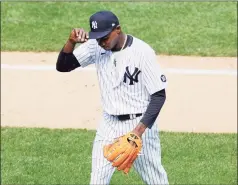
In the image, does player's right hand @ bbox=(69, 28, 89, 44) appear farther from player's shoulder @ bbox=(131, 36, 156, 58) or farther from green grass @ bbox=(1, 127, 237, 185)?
green grass @ bbox=(1, 127, 237, 185)

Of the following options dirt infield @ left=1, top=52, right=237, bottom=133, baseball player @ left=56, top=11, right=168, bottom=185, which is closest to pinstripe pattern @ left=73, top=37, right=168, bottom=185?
baseball player @ left=56, top=11, right=168, bottom=185

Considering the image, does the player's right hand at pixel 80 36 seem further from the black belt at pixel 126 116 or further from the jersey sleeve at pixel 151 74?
the black belt at pixel 126 116

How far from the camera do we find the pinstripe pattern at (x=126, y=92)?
6219 millimetres

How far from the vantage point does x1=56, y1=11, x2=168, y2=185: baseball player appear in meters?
6.17

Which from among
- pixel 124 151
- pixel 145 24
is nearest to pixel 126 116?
pixel 124 151

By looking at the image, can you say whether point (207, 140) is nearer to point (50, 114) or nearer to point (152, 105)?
point (50, 114)

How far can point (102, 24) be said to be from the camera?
6055 millimetres

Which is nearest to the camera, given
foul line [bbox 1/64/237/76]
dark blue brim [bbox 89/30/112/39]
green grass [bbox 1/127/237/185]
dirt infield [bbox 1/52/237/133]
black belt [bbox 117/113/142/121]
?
dark blue brim [bbox 89/30/112/39]

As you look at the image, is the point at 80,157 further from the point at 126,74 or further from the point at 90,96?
the point at 126,74

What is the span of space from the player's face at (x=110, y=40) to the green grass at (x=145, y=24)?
5556mm

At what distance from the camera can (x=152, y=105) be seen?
6.21 meters

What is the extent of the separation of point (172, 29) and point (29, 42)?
7.41 ft

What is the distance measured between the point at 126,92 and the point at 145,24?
6.41 m

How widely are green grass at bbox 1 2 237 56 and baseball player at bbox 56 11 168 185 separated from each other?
206 inches
